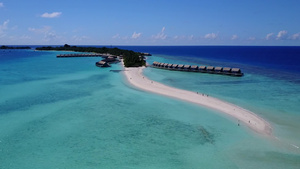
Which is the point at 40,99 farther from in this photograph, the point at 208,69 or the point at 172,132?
the point at 208,69

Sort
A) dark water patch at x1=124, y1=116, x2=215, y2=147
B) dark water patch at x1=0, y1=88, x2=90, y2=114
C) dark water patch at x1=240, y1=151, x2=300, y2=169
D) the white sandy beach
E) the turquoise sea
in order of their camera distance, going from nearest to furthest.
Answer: dark water patch at x1=240, y1=151, x2=300, y2=169, the turquoise sea, dark water patch at x1=124, y1=116, x2=215, y2=147, the white sandy beach, dark water patch at x1=0, y1=88, x2=90, y2=114

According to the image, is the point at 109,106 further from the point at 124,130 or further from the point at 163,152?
the point at 163,152

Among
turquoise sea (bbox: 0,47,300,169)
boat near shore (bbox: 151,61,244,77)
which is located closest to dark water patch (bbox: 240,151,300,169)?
turquoise sea (bbox: 0,47,300,169)

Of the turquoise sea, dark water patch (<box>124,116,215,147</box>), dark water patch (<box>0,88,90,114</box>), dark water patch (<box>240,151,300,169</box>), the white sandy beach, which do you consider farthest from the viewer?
dark water patch (<box>0,88,90,114</box>)

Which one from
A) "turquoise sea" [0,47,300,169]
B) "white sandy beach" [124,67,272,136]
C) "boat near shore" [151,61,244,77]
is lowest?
"turquoise sea" [0,47,300,169]

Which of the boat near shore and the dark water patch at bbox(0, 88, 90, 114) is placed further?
the boat near shore

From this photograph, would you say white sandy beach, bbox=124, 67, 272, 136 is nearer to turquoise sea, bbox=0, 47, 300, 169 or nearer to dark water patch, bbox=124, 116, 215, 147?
turquoise sea, bbox=0, 47, 300, 169

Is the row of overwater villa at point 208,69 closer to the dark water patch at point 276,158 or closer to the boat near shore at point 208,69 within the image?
the boat near shore at point 208,69

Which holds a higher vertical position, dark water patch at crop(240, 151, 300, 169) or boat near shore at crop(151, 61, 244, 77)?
boat near shore at crop(151, 61, 244, 77)

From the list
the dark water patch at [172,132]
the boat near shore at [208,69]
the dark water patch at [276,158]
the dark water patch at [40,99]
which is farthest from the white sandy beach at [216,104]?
the boat near shore at [208,69]
